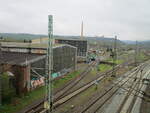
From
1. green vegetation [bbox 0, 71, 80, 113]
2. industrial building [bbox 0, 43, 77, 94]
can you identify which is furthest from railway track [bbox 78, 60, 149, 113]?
industrial building [bbox 0, 43, 77, 94]

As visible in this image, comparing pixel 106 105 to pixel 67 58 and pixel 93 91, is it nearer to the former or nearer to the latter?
pixel 93 91

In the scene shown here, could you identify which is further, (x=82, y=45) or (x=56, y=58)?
(x=82, y=45)

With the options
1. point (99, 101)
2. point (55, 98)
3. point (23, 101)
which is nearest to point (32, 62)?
point (23, 101)

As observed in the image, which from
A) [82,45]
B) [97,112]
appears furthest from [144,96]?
[82,45]

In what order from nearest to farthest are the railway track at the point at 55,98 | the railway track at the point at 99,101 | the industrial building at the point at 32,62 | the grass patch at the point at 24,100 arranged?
the grass patch at the point at 24,100, the railway track at the point at 55,98, the railway track at the point at 99,101, the industrial building at the point at 32,62

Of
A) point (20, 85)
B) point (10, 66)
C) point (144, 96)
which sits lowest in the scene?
point (144, 96)

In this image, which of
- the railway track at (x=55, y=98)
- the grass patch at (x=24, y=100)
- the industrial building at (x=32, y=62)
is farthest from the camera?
the industrial building at (x=32, y=62)

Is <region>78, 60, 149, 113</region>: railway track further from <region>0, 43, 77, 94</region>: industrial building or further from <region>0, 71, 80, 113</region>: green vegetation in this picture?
<region>0, 43, 77, 94</region>: industrial building

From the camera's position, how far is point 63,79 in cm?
3388

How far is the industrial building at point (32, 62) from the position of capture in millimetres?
23828

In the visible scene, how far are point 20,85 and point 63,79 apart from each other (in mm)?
11532

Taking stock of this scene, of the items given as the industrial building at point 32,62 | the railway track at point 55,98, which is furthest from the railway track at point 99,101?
the industrial building at point 32,62

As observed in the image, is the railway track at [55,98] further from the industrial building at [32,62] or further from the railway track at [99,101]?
the railway track at [99,101]

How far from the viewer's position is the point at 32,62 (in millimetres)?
26188
